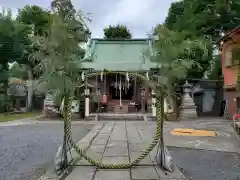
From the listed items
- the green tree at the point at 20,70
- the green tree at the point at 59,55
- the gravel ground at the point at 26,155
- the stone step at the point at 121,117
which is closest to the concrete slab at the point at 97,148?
the gravel ground at the point at 26,155

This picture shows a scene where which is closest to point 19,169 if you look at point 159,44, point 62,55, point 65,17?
point 62,55

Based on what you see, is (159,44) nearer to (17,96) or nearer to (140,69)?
(140,69)

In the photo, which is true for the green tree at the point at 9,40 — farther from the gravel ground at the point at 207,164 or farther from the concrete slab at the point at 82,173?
the concrete slab at the point at 82,173

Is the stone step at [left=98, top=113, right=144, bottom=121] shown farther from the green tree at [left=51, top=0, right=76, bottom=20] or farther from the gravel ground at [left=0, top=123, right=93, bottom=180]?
the green tree at [left=51, top=0, right=76, bottom=20]

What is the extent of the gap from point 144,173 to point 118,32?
3121 cm

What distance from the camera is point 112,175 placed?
5.36 meters

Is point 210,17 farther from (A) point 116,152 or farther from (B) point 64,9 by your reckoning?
(B) point 64,9

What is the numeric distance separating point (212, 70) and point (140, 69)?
8680 mm

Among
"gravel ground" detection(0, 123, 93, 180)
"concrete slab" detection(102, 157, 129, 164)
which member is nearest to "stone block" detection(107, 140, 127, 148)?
"gravel ground" detection(0, 123, 93, 180)

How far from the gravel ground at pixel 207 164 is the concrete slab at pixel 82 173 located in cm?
173

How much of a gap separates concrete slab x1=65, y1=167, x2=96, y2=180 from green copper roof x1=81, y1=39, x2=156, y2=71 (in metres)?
12.9

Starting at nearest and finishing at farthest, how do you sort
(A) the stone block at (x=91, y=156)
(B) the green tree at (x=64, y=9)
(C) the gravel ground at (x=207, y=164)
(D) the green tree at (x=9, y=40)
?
1. (B) the green tree at (x=64, y=9)
2. (C) the gravel ground at (x=207, y=164)
3. (A) the stone block at (x=91, y=156)
4. (D) the green tree at (x=9, y=40)

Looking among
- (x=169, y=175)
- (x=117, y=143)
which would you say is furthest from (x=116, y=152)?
(x=169, y=175)

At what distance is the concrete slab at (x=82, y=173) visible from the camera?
5259 mm
